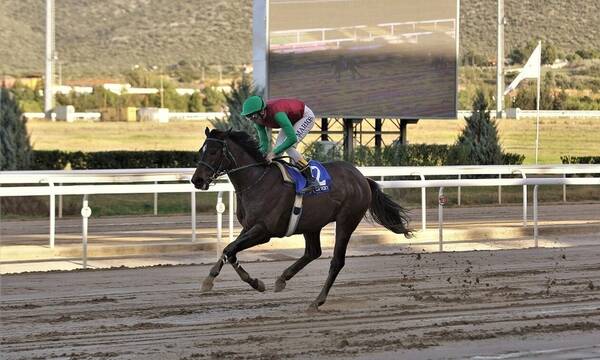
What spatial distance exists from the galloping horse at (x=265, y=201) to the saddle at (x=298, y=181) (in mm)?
37

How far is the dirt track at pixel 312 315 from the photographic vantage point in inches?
269

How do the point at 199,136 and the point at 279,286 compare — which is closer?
the point at 279,286

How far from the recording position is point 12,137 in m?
25.3

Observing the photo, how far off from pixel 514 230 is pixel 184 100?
5396 centimetres

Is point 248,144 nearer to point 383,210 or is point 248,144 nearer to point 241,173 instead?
point 241,173

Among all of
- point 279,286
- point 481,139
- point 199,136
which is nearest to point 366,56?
point 481,139

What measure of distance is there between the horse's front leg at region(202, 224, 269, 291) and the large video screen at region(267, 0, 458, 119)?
15.8m

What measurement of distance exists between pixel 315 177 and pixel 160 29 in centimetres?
9840

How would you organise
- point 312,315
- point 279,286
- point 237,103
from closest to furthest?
1. point 312,315
2. point 279,286
3. point 237,103

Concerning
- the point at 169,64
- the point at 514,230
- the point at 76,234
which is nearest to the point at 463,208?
the point at 514,230

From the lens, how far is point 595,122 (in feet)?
170

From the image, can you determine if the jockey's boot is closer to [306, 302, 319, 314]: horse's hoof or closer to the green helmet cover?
the green helmet cover

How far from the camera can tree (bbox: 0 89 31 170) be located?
983 inches

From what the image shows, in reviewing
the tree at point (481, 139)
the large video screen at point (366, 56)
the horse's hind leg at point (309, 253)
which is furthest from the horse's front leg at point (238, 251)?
the tree at point (481, 139)
